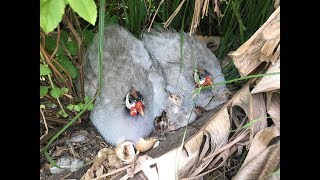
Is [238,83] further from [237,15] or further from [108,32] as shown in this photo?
[108,32]

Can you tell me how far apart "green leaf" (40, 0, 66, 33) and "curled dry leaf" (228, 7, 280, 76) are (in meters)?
0.71

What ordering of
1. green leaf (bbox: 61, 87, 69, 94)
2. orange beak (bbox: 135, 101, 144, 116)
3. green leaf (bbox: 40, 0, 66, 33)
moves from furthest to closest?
1. orange beak (bbox: 135, 101, 144, 116)
2. green leaf (bbox: 61, 87, 69, 94)
3. green leaf (bbox: 40, 0, 66, 33)

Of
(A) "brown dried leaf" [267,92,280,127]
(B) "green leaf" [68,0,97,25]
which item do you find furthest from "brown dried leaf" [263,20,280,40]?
(B) "green leaf" [68,0,97,25]

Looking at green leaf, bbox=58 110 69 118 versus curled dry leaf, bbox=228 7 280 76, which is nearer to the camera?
curled dry leaf, bbox=228 7 280 76

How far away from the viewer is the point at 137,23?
254cm

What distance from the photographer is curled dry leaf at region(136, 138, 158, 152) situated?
214 cm

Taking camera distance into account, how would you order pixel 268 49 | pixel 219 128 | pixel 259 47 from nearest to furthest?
pixel 268 49, pixel 259 47, pixel 219 128

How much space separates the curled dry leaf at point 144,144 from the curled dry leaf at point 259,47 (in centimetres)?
56

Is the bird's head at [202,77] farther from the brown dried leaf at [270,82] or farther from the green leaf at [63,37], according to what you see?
the green leaf at [63,37]

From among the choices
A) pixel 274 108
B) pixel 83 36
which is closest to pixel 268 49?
pixel 274 108

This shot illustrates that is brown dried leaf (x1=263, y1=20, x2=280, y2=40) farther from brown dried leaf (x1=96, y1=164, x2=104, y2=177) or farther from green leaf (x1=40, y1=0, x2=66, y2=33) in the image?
brown dried leaf (x1=96, y1=164, x2=104, y2=177)

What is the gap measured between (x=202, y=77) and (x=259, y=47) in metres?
0.57

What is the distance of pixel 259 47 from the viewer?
1852mm

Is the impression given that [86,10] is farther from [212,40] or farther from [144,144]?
[212,40]
